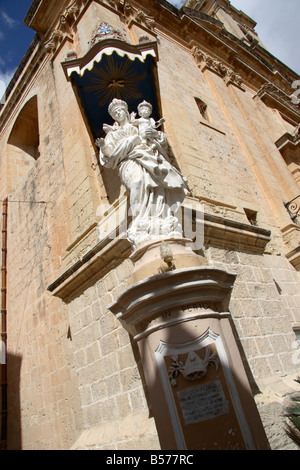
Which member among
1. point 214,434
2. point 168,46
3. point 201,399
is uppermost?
point 168,46

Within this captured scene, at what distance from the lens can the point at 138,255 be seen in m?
3.51

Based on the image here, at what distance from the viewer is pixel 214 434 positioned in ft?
8.19

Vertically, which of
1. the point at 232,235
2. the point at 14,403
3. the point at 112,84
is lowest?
the point at 14,403

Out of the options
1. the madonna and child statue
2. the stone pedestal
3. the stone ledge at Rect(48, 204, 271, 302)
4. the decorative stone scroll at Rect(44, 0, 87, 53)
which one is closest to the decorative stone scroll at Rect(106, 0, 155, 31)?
the decorative stone scroll at Rect(44, 0, 87, 53)

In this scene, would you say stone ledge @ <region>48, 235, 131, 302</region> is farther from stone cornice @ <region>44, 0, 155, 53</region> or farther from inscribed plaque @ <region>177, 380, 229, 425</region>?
stone cornice @ <region>44, 0, 155, 53</region>

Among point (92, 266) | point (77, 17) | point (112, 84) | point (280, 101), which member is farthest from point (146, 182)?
point (280, 101)

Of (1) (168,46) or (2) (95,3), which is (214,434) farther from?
(1) (168,46)

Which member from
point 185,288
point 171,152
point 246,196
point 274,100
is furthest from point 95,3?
point 274,100

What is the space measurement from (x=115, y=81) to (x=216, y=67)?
6.71 meters

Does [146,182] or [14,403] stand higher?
[146,182]

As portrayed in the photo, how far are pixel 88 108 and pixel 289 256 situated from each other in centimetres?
477

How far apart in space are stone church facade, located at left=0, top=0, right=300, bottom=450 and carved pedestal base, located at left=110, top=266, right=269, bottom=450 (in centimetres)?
1

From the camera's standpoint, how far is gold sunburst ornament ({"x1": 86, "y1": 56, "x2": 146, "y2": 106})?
209 inches

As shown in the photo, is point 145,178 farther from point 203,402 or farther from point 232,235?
point 203,402
